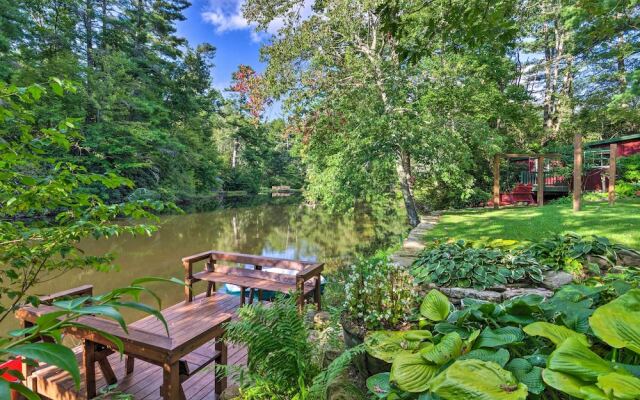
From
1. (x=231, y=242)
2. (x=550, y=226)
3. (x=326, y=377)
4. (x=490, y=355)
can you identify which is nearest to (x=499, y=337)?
(x=490, y=355)

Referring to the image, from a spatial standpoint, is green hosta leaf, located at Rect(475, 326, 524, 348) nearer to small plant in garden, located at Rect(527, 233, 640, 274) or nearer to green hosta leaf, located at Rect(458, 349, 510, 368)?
green hosta leaf, located at Rect(458, 349, 510, 368)

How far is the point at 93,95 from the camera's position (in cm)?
1429

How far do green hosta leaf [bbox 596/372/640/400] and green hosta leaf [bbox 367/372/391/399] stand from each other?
77cm

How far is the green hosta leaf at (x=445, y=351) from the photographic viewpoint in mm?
1341

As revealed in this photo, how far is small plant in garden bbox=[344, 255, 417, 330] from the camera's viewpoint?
2.39 metres

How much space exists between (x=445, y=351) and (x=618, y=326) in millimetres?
588

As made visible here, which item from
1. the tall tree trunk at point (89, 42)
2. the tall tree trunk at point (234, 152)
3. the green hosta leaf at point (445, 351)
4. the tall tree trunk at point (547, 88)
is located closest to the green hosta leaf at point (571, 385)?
the green hosta leaf at point (445, 351)

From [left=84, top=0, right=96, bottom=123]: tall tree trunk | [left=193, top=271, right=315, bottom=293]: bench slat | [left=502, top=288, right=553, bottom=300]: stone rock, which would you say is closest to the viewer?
[left=502, top=288, right=553, bottom=300]: stone rock

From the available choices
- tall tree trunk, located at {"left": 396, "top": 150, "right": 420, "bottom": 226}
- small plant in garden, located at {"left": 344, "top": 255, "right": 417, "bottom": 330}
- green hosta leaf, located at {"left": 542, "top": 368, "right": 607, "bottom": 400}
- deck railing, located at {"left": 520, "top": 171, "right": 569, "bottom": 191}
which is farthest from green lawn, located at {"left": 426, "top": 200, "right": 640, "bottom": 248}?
deck railing, located at {"left": 520, "top": 171, "right": 569, "bottom": 191}

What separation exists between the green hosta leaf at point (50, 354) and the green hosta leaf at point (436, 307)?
5.28 ft

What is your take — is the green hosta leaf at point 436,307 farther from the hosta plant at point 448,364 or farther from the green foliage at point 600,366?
the green foliage at point 600,366

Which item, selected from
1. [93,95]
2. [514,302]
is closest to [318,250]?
[514,302]

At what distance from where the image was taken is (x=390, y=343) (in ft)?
5.91

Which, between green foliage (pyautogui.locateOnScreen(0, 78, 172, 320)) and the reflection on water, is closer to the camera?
green foliage (pyautogui.locateOnScreen(0, 78, 172, 320))
